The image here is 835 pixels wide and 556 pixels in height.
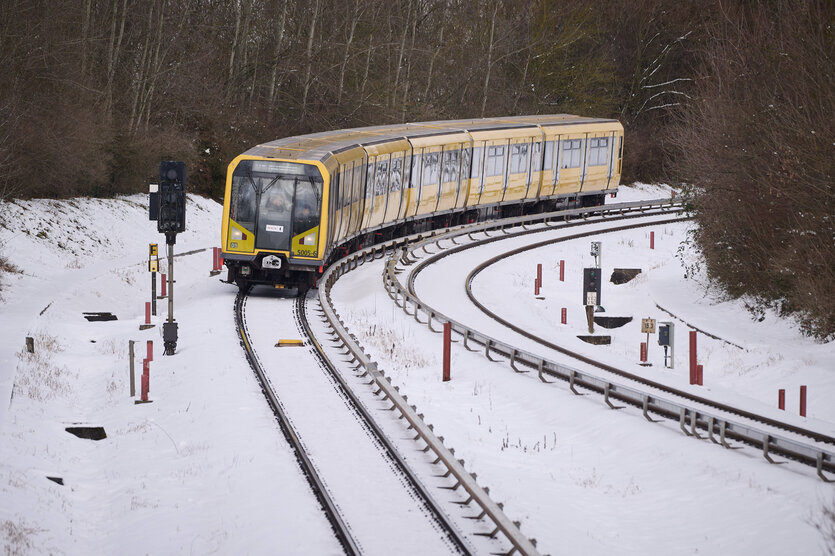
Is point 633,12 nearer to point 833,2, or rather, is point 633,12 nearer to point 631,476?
point 833,2

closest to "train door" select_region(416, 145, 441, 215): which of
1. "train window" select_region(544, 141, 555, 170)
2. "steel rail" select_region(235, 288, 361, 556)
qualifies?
"train window" select_region(544, 141, 555, 170)

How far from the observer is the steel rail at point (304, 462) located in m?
10.4

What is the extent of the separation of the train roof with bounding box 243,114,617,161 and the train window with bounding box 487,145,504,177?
0.73 meters

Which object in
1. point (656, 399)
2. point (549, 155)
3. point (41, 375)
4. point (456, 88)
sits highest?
point (456, 88)

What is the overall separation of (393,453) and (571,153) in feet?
99.7

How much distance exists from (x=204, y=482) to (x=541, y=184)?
2995 cm

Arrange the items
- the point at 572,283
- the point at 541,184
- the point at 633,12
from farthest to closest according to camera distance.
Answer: the point at 633,12, the point at 541,184, the point at 572,283

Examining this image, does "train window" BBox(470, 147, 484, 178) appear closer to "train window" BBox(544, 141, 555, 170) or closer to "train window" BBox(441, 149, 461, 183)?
"train window" BBox(441, 149, 461, 183)

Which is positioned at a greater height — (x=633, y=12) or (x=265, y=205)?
(x=633, y=12)

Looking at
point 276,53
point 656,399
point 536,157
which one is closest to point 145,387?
point 656,399

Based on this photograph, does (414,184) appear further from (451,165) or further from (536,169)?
(536,169)

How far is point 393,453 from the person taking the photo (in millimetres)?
13141

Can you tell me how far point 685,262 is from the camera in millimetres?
35969

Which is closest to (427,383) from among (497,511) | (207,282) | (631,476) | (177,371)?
(177,371)
